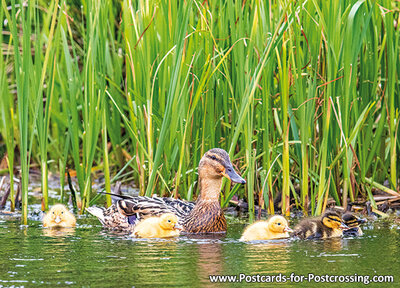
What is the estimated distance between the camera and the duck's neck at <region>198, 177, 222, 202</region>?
661 centimetres

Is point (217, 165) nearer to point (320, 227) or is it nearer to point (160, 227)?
point (160, 227)

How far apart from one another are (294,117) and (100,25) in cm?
182

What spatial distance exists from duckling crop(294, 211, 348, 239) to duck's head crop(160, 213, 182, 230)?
896 mm

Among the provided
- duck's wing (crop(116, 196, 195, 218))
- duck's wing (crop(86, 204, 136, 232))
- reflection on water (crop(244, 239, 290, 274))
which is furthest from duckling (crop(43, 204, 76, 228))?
reflection on water (crop(244, 239, 290, 274))

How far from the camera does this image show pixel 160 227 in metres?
6.15

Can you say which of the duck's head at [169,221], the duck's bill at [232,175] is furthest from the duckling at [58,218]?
the duck's bill at [232,175]

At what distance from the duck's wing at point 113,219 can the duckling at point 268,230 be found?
1.15 meters

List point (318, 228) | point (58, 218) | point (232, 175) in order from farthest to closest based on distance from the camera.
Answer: point (58, 218) < point (232, 175) < point (318, 228)

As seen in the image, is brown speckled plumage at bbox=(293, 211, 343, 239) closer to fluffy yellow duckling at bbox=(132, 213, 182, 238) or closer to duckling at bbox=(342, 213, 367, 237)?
duckling at bbox=(342, 213, 367, 237)

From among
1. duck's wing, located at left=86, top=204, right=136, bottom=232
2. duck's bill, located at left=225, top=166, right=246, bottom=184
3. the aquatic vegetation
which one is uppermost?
the aquatic vegetation

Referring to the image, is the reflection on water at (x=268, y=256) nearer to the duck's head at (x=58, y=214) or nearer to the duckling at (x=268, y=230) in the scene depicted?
the duckling at (x=268, y=230)

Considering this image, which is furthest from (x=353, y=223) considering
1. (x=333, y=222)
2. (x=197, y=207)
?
(x=197, y=207)

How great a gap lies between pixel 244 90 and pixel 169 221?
1255 mm

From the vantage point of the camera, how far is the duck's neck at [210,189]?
21.7 feet
